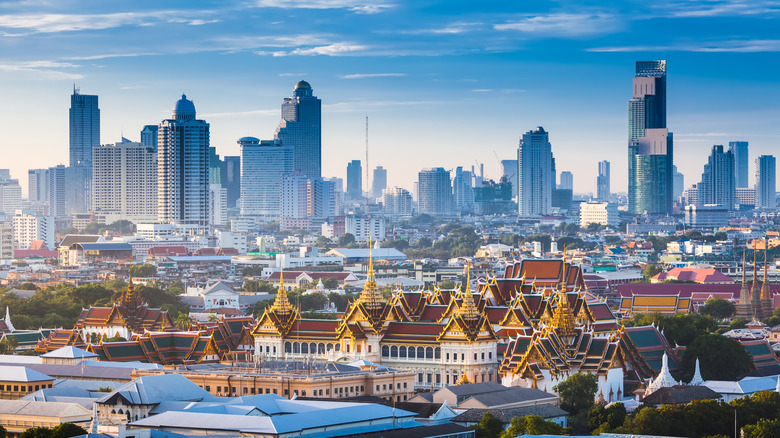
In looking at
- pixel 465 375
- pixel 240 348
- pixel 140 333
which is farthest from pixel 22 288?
pixel 465 375

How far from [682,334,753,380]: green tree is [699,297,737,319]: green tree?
38.4 m

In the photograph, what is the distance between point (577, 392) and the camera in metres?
93.1

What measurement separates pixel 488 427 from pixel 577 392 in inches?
509

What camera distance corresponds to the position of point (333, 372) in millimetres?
95188

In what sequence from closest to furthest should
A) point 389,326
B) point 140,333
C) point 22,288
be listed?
1. point 389,326
2. point 140,333
3. point 22,288

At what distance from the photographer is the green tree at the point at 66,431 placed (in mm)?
73500

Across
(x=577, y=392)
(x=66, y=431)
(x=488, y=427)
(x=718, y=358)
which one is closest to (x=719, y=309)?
(x=718, y=358)

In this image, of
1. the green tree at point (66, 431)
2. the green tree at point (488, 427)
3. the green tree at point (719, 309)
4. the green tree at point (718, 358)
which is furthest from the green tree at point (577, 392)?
the green tree at point (719, 309)

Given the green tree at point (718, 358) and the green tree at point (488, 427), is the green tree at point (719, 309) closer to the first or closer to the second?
the green tree at point (718, 358)

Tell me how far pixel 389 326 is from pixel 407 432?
32657 millimetres

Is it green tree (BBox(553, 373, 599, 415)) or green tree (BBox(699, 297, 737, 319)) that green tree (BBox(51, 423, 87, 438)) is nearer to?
green tree (BBox(553, 373, 599, 415))

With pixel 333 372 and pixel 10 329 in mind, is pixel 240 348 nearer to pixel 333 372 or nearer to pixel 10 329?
pixel 333 372

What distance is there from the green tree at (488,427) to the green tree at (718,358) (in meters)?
26.6

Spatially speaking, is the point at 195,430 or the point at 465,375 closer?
the point at 195,430
